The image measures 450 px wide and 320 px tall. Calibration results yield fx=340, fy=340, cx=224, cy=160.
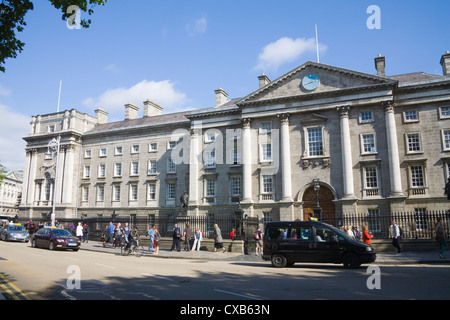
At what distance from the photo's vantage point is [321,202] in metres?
32.2

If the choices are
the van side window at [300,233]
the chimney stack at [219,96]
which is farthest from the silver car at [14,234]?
the van side window at [300,233]

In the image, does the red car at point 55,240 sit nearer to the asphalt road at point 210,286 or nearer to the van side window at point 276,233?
the asphalt road at point 210,286

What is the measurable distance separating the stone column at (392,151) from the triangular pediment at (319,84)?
231 centimetres

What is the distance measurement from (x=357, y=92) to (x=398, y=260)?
19.3m

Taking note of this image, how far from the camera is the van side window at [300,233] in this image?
48.3 feet

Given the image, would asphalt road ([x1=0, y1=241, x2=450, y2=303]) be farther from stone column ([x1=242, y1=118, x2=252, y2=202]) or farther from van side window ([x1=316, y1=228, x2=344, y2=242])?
stone column ([x1=242, y1=118, x2=252, y2=202])

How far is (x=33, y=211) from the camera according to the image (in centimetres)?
5009

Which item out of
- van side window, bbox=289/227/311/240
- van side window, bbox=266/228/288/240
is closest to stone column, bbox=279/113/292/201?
van side window, bbox=266/228/288/240

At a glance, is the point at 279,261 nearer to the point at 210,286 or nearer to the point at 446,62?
the point at 210,286

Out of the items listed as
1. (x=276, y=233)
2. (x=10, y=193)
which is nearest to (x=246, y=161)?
(x=276, y=233)

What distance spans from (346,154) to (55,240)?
964 inches

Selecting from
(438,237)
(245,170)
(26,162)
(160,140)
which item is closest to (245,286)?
(438,237)

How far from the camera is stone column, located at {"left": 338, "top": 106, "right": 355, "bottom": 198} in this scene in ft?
99.4

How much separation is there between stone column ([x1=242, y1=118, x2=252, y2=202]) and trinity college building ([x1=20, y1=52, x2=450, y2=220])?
10cm
